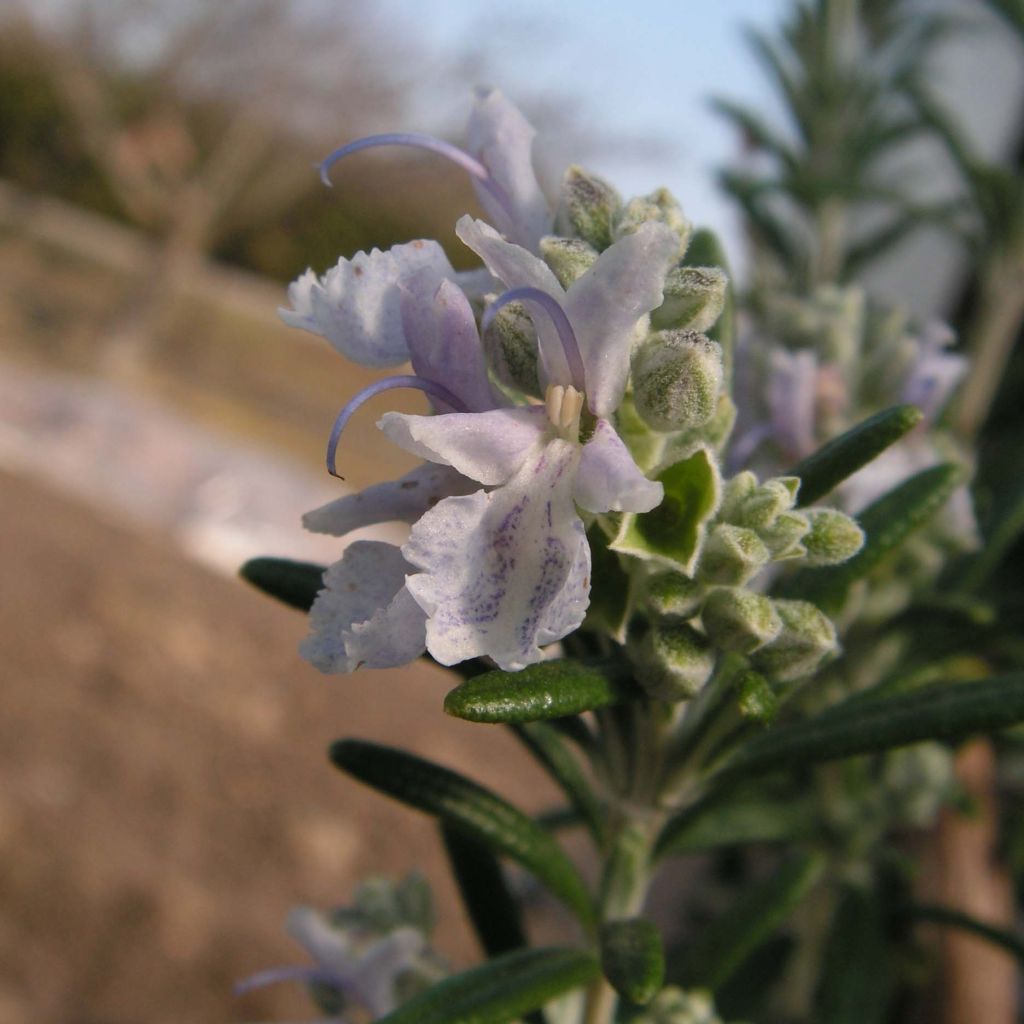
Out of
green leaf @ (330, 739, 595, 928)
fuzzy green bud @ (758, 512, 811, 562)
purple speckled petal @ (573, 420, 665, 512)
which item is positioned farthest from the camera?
green leaf @ (330, 739, 595, 928)

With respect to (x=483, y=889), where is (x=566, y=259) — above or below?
above

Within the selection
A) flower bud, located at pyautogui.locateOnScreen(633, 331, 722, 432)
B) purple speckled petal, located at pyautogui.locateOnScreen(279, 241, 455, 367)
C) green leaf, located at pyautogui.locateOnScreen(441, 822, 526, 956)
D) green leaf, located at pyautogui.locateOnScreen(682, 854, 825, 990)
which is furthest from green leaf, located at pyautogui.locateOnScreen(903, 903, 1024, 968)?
purple speckled petal, located at pyautogui.locateOnScreen(279, 241, 455, 367)

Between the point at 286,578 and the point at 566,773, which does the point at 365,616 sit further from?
the point at 566,773

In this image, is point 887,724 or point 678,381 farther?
point 887,724

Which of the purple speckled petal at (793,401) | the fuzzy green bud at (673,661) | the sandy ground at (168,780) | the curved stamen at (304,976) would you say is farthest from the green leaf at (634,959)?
the sandy ground at (168,780)

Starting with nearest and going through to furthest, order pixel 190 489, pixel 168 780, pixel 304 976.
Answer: pixel 304 976, pixel 168 780, pixel 190 489

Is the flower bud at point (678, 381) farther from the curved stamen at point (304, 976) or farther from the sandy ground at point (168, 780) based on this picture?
the sandy ground at point (168, 780)

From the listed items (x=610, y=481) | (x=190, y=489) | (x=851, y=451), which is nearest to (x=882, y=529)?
(x=851, y=451)

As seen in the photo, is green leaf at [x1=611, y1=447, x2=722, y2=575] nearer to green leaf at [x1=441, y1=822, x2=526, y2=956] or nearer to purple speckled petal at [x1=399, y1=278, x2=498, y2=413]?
purple speckled petal at [x1=399, y1=278, x2=498, y2=413]

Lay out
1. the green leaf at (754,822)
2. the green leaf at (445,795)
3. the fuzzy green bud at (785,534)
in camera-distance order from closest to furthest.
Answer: the fuzzy green bud at (785,534), the green leaf at (445,795), the green leaf at (754,822)
